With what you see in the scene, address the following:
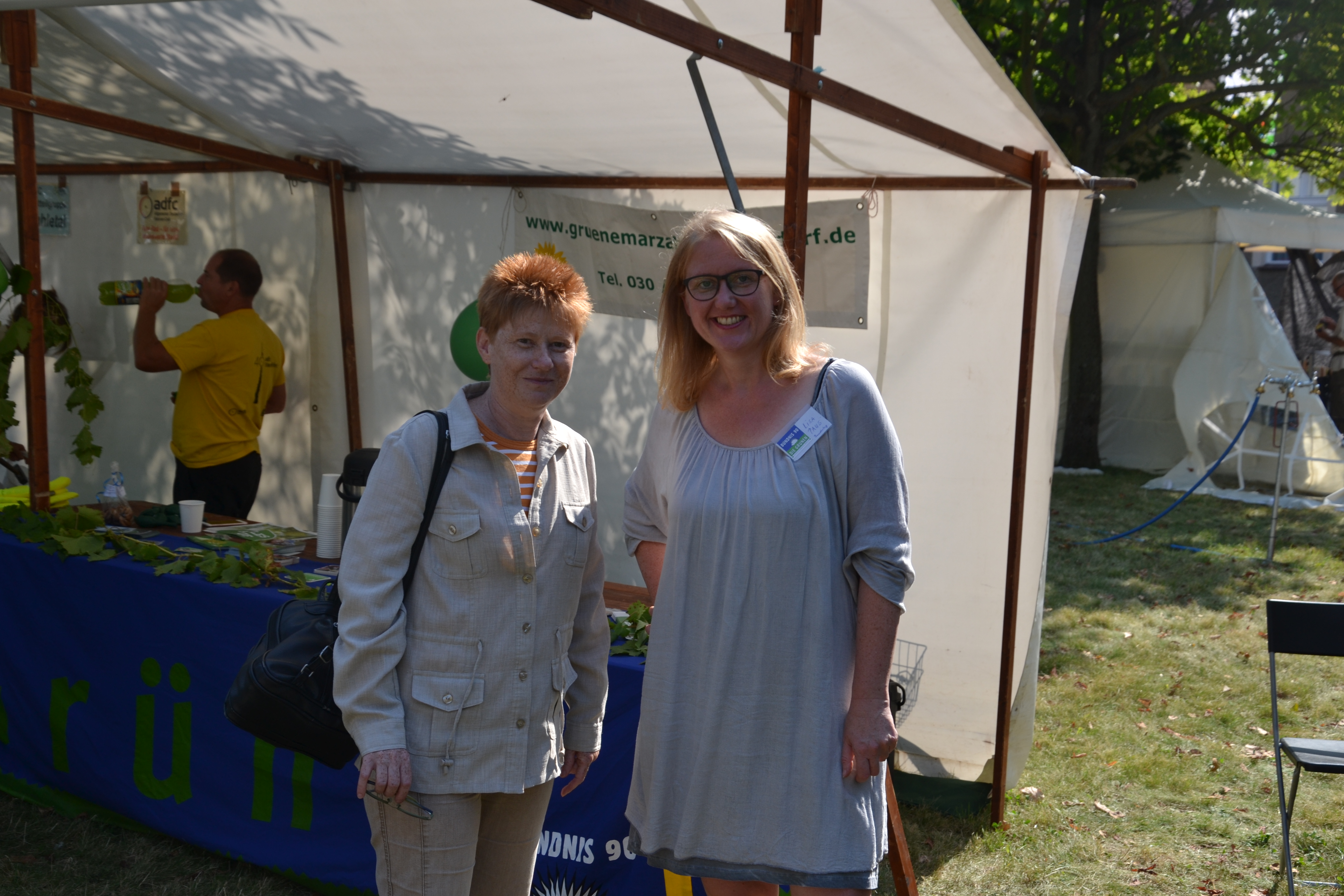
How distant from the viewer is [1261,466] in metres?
11.1

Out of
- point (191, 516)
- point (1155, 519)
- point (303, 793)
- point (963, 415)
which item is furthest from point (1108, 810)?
point (1155, 519)

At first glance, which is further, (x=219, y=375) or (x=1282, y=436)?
(x=1282, y=436)

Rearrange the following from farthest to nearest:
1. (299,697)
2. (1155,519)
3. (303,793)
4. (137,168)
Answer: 1. (1155,519)
2. (137,168)
3. (303,793)
4. (299,697)

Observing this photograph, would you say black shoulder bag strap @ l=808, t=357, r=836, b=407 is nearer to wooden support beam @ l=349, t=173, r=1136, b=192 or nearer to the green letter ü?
wooden support beam @ l=349, t=173, r=1136, b=192

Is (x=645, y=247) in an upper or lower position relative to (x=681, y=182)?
lower

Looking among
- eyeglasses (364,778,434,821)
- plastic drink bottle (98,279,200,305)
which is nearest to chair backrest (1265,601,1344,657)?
eyeglasses (364,778,434,821)

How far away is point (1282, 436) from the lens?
29.5 ft

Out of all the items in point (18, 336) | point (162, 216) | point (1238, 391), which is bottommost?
point (1238, 391)

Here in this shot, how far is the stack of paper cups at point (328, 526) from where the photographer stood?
3.71 meters

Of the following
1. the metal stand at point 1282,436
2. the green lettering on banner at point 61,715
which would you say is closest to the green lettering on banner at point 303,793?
the green lettering on banner at point 61,715

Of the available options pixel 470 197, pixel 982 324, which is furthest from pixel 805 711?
pixel 470 197

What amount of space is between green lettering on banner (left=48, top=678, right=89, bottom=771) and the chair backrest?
12.9 ft

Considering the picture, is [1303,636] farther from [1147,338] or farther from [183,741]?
[1147,338]

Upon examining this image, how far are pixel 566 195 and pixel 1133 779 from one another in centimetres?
364
